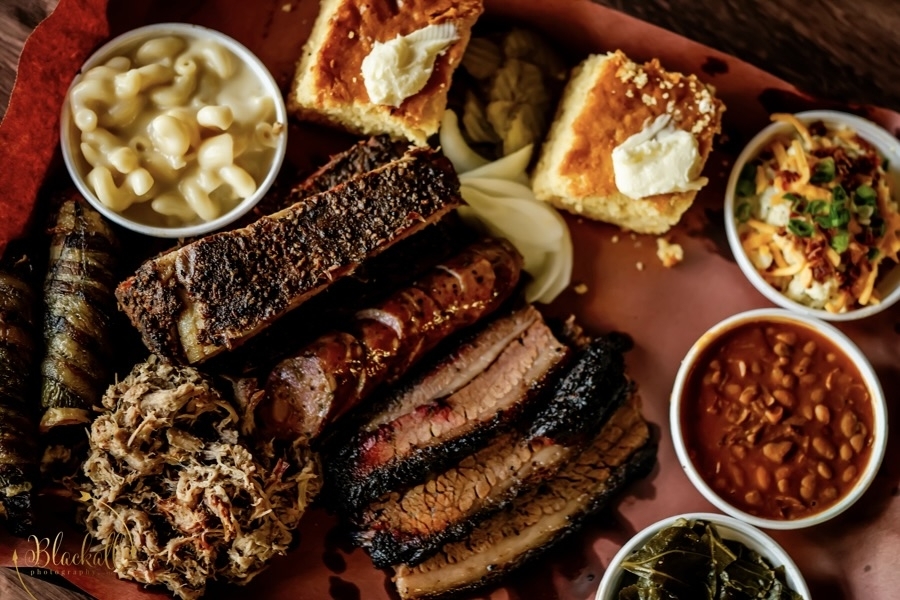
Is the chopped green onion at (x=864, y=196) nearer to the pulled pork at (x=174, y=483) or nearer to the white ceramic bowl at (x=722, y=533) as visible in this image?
the white ceramic bowl at (x=722, y=533)

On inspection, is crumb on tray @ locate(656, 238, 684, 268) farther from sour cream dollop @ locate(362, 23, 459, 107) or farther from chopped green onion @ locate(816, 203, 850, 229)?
sour cream dollop @ locate(362, 23, 459, 107)

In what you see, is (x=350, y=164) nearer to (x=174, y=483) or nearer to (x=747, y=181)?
(x=174, y=483)

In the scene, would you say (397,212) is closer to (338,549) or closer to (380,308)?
(380,308)

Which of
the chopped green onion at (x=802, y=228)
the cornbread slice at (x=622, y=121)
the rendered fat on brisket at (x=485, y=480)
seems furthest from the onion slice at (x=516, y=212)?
the chopped green onion at (x=802, y=228)

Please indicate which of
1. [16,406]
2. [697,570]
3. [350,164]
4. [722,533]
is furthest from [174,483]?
[722,533]

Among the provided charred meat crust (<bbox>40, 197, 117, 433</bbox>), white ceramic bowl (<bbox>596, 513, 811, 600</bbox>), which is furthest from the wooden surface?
charred meat crust (<bbox>40, 197, 117, 433</bbox>)
